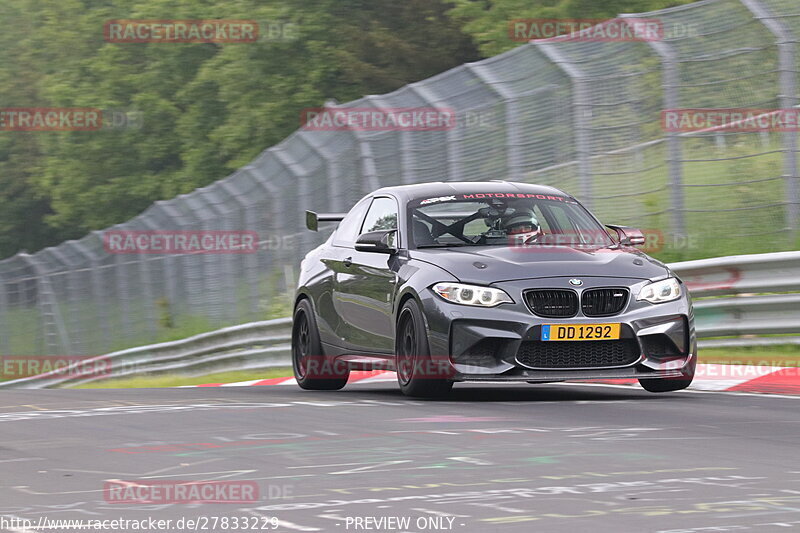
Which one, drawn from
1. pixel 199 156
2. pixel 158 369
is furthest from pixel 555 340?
pixel 199 156

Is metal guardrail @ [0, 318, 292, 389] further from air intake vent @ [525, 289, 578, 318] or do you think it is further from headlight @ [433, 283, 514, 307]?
air intake vent @ [525, 289, 578, 318]

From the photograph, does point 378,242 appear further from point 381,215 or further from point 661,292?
point 661,292

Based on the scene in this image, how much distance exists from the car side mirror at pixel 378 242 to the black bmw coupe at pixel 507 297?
0.03 feet

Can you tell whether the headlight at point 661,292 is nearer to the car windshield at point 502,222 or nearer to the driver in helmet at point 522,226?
the car windshield at point 502,222

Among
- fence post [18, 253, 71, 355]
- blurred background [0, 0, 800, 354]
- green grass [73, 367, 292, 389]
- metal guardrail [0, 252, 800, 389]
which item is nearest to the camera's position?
metal guardrail [0, 252, 800, 389]

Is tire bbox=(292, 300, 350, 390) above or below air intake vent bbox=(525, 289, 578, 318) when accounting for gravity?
below

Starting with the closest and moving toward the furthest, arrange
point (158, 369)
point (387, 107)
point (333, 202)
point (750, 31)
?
point (750, 31), point (387, 107), point (333, 202), point (158, 369)

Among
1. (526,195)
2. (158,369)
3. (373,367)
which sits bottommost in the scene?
(158,369)

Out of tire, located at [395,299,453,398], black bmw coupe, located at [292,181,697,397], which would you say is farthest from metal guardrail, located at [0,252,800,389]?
tire, located at [395,299,453,398]

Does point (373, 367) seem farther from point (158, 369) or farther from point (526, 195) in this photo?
point (158, 369)

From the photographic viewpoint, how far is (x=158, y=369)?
25469 mm

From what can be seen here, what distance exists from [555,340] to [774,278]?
373 centimetres

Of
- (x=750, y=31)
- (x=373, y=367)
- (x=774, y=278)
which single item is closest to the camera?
(x=373, y=367)

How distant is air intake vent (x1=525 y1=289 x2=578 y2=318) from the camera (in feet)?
33.5
